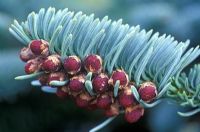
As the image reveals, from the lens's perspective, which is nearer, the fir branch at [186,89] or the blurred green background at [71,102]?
the fir branch at [186,89]

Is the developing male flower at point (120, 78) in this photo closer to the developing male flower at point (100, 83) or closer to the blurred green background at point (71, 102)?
the developing male flower at point (100, 83)

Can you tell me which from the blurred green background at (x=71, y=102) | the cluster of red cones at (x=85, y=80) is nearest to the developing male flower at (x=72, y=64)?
the cluster of red cones at (x=85, y=80)


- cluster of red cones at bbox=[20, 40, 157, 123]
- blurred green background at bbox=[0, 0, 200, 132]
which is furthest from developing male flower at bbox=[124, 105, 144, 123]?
blurred green background at bbox=[0, 0, 200, 132]

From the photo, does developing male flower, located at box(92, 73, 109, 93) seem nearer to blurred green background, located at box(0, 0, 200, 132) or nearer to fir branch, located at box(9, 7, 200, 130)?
fir branch, located at box(9, 7, 200, 130)

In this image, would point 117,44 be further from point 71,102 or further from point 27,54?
point 71,102

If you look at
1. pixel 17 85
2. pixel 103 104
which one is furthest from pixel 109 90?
pixel 17 85
